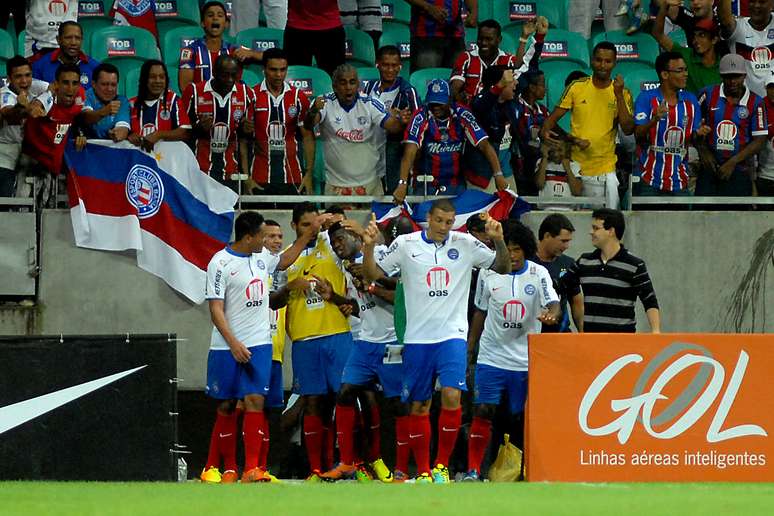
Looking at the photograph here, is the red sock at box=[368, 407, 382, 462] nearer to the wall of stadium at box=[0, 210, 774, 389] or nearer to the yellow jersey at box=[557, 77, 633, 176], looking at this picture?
the wall of stadium at box=[0, 210, 774, 389]

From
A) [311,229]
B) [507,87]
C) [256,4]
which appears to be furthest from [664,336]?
[256,4]

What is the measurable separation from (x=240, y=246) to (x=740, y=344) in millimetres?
4018

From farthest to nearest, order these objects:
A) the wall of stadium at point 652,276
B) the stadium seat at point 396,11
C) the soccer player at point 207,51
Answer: the stadium seat at point 396,11 < the soccer player at point 207,51 < the wall of stadium at point 652,276

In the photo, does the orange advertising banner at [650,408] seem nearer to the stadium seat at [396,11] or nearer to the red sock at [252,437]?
the red sock at [252,437]

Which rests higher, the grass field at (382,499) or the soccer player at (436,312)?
the soccer player at (436,312)

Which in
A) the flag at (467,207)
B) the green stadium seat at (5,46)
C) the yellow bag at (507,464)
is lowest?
the yellow bag at (507,464)

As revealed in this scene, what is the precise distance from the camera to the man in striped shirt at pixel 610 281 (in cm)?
1130

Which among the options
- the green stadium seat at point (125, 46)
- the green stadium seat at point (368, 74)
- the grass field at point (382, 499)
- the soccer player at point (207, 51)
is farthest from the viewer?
the green stadium seat at point (125, 46)

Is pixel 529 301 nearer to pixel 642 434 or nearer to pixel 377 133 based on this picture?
pixel 642 434

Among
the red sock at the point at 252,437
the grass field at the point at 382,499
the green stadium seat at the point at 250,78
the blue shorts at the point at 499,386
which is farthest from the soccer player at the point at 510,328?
the green stadium seat at the point at 250,78

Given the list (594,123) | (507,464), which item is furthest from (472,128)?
(507,464)

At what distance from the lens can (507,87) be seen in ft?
44.9

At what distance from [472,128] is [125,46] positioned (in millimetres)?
4835

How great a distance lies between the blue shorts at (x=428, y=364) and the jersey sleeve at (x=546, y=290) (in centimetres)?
82
